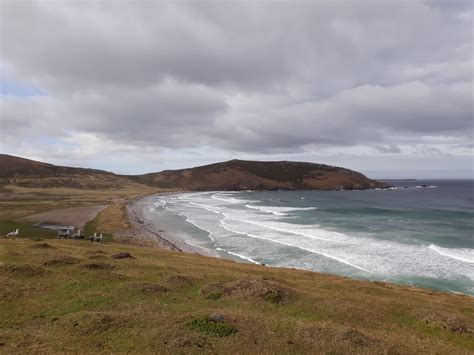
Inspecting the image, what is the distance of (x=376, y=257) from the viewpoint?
44.8 m

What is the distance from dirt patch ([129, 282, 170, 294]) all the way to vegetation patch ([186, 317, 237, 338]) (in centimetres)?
497

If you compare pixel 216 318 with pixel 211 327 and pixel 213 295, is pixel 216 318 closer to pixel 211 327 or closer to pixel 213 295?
pixel 211 327

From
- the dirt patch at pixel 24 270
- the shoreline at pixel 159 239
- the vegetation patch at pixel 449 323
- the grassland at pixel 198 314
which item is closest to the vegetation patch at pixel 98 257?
the grassland at pixel 198 314

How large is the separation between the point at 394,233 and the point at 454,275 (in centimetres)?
2375

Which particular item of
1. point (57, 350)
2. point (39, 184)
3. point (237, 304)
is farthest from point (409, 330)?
point (39, 184)

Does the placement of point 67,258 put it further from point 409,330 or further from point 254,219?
point 254,219

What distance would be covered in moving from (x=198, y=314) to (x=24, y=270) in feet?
38.6

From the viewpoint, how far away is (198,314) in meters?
16.3

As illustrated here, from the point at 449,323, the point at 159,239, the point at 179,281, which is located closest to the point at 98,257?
the point at 179,281

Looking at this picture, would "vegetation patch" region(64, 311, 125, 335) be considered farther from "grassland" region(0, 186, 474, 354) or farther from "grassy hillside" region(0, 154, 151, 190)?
"grassy hillside" region(0, 154, 151, 190)

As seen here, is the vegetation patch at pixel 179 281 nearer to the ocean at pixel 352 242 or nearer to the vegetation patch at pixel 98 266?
the vegetation patch at pixel 98 266

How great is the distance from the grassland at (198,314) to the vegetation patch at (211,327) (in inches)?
1.6

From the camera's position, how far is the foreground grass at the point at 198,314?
13508mm

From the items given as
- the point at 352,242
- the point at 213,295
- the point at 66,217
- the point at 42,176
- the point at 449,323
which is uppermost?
the point at 42,176
